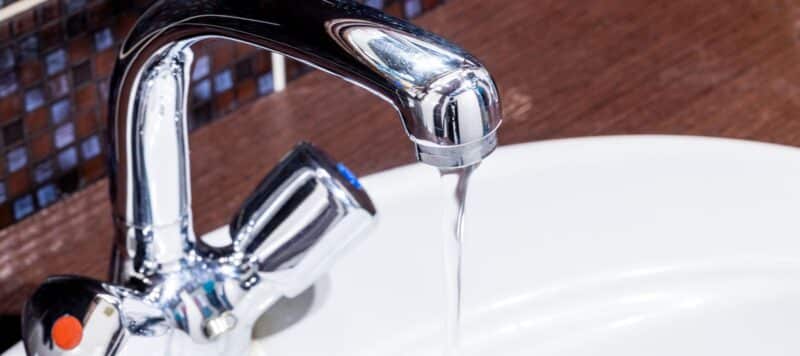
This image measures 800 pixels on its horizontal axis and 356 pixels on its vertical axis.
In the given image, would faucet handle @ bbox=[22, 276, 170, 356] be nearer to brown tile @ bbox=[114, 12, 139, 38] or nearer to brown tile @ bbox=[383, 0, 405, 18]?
brown tile @ bbox=[114, 12, 139, 38]

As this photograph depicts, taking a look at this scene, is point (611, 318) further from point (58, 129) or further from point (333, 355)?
point (58, 129)

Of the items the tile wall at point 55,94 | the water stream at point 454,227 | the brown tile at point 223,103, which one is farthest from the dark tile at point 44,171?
the water stream at point 454,227

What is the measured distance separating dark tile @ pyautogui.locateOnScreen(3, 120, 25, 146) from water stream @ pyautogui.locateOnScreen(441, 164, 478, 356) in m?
0.22

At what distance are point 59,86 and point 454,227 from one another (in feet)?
0.77

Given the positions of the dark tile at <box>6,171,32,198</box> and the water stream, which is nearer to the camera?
the water stream

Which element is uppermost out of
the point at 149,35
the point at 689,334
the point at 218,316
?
the point at 149,35

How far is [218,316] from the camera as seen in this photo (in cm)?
51

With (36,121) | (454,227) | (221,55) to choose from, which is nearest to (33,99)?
(36,121)

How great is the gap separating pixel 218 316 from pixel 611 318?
8.5 inches

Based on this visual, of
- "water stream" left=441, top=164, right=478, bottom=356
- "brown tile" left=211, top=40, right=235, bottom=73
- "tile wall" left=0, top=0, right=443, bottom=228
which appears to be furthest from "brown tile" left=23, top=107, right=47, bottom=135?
"water stream" left=441, top=164, right=478, bottom=356

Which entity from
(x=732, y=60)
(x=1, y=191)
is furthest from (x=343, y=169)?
(x=732, y=60)

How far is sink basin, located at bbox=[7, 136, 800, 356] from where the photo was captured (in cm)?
61

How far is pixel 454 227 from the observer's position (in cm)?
47

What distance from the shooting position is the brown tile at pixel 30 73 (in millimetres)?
576
